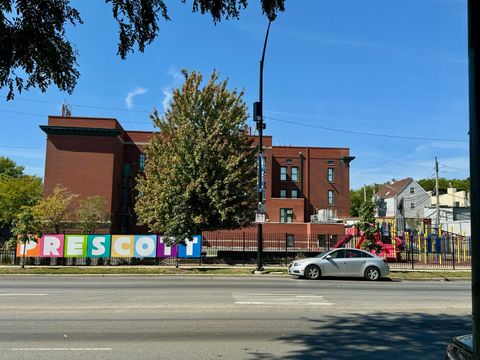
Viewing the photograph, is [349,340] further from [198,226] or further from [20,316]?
[198,226]

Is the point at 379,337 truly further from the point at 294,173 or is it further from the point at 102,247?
the point at 294,173

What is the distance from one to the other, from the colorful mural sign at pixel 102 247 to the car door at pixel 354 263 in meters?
10.3

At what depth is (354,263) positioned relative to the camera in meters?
20.1

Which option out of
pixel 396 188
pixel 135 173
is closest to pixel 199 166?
pixel 135 173

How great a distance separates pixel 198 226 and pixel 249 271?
230 inches

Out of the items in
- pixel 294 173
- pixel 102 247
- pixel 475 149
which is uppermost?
pixel 294 173

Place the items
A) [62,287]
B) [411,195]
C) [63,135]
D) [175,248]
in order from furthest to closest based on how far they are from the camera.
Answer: [411,195] < [63,135] < [175,248] < [62,287]

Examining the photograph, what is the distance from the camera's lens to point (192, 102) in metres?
28.8

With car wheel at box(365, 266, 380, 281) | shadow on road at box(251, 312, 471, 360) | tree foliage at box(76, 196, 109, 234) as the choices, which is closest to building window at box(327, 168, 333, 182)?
tree foliage at box(76, 196, 109, 234)

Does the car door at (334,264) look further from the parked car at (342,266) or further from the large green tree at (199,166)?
the large green tree at (199,166)

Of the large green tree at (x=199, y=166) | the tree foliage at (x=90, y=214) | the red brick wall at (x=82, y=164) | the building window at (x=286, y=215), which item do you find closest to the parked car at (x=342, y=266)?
the large green tree at (x=199, y=166)

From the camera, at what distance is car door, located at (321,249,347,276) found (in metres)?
20.0

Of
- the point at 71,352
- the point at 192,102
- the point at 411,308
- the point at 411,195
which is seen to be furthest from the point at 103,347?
the point at 411,195

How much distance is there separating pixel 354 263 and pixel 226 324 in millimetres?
12337
